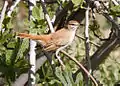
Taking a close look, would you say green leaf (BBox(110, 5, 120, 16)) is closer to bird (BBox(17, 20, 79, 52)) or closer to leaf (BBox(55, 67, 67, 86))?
bird (BBox(17, 20, 79, 52))

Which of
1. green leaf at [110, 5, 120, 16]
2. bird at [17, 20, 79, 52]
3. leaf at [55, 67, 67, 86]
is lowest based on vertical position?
leaf at [55, 67, 67, 86]

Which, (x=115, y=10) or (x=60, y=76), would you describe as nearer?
(x=60, y=76)

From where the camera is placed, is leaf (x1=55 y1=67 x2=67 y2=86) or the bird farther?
the bird

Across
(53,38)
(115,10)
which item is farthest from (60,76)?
(115,10)

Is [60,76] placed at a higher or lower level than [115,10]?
lower

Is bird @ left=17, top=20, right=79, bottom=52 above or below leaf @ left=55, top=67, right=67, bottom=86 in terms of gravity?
above

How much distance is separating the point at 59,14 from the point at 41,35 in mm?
499

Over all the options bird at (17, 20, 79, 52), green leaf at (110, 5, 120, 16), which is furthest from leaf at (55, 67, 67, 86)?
green leaf at (110, 5, 120, 16)

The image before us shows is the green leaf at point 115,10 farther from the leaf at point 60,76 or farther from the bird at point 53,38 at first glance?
the leaf at point 60,76

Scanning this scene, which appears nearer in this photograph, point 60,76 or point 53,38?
point 60,76

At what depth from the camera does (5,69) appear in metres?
1.90

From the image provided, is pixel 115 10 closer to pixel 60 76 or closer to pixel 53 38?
pixel 53 38

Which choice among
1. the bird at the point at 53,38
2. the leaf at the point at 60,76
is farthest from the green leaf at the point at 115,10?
the leaf at the point at 60,76

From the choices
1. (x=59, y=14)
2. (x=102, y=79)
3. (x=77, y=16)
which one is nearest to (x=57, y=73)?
(x=59, y=14)
